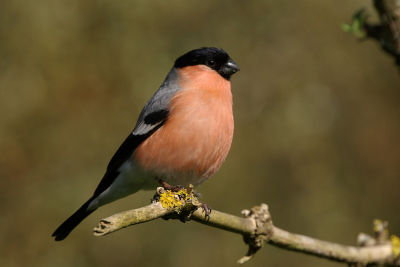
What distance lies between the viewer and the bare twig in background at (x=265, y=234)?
2580 mm

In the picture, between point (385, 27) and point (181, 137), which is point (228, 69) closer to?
point (181, 137)

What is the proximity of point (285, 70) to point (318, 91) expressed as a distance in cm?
63

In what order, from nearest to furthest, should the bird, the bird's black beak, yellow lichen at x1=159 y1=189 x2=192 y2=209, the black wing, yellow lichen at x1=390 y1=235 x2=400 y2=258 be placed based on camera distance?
yellow lichen at x1=159 y1=189 x2=192 y2=209
yellow lichen at x1=390 y1=235 x2=400 y2=258
the bird
the black wing
the bird's black beak

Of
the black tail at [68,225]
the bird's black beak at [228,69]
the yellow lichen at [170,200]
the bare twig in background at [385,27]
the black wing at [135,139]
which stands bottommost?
the black tail at [68,225]

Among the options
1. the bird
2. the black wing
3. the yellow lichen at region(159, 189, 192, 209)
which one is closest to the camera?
the yellow lichen at region(159, 189, 192, 209)

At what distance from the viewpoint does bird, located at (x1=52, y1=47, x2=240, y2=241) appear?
3402 mm

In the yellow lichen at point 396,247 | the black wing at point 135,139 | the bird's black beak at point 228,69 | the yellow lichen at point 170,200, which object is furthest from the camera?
the bird's black beak at point 228,69

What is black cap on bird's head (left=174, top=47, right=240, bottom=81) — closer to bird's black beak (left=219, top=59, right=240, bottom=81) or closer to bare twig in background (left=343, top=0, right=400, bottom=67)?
bird's black beak (left=219, top=59, right=240, bottom=81)

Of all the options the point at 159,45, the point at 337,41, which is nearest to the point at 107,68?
the point at 159,45

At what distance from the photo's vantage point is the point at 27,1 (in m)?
5.83

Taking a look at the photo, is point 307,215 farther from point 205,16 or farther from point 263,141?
point 205,16

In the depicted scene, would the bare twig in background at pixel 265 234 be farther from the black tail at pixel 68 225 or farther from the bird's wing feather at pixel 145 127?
the black tail at pixel 68 225

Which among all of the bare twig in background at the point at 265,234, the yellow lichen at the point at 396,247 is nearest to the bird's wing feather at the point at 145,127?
the bare twig in background at the point at 265,234

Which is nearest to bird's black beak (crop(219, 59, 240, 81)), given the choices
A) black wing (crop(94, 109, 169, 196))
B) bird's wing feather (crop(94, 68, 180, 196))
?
bird's wing feather (crop(94, 68, 180, 196))
